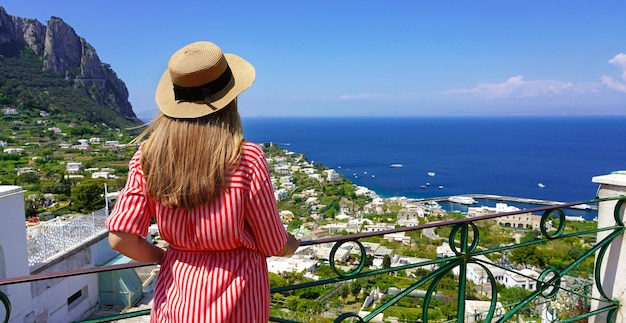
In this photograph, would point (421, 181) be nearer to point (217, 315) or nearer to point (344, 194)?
point (344, 194)

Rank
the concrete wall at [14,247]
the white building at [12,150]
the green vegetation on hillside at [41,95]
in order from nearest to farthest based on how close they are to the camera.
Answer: the concrete wall at [14,247], the white building at [12,150], the green vegetation on hillside at [41,95]

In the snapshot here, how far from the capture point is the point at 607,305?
87.4 inches

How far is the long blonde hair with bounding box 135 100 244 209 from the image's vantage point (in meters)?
0.95

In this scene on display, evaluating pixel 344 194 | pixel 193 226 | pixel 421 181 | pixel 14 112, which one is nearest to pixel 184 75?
pixel 193 226

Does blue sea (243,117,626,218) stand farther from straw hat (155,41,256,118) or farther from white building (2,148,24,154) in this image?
straw hat (155,41,256,118)

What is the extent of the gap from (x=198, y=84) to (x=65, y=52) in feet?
274

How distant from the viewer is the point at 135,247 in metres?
1.08

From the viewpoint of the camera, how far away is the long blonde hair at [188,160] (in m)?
0.95

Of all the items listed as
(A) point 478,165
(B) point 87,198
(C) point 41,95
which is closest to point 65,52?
(C) point 41,95

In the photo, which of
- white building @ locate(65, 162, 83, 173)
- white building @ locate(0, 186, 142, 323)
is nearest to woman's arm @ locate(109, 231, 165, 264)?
white building @ locate(0, 186, 142, 323)

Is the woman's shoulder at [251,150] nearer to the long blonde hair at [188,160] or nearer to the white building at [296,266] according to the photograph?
the long blonde hair at [188,160]

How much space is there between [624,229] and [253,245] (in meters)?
2.04

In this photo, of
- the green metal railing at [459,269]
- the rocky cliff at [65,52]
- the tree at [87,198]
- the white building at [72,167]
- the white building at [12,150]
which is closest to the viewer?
the green metal railing at [459,269]

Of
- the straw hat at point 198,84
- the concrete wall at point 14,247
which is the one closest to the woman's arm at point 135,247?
the straw hat at point 198,84
